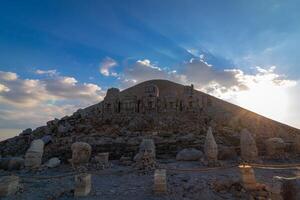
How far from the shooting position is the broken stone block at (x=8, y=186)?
359 inches

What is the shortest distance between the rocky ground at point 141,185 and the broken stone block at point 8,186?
0.23 m

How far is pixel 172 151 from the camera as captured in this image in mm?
19016

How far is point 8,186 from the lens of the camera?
30.3 ft

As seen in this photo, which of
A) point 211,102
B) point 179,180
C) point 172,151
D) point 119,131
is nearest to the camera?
point 179,180

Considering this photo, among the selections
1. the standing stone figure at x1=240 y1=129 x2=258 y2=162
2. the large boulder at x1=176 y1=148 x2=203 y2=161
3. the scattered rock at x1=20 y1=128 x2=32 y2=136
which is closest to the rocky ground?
the standing stone figure at x1=240 y1=129 x2=258 y2=162

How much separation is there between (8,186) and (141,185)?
4575 millimetres

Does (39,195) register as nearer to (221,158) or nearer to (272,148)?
(221,158)

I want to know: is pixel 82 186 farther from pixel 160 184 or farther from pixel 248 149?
pixel 248 149

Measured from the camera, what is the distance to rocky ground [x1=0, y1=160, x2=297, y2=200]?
891 centimetres

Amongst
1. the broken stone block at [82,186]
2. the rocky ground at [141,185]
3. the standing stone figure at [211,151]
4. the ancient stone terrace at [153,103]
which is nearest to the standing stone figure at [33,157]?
the rocky ground at [141,185]

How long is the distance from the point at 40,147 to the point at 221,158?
10658 mm

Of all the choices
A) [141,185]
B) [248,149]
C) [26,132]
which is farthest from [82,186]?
[26,132]

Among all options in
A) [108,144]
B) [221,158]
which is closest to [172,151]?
[221,158]

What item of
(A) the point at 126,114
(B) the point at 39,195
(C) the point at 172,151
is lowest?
(B) the point at 39,195
